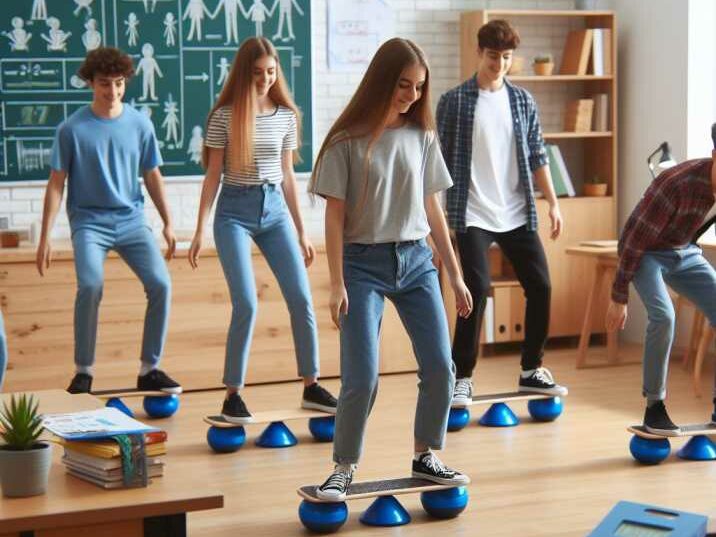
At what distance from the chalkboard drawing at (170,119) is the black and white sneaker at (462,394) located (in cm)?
237

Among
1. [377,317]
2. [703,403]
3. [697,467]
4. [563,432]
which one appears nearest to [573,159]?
[703,403]

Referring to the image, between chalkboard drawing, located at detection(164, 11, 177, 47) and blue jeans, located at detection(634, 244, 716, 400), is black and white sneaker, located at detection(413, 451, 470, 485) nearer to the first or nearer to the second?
blue jeans, located at detection(634, 244, 716, 400)

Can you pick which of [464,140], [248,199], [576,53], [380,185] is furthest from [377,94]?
[576,53]

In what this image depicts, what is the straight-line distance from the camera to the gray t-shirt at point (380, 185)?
388cm

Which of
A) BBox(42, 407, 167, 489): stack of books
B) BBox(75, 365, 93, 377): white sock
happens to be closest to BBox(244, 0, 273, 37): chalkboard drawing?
BBox(75, 365, 93, 377): white sock

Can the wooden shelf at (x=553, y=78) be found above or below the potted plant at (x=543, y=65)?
below

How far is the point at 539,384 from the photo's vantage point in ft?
18.0

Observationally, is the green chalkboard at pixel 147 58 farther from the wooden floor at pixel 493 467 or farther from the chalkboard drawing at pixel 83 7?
the wooden floor at pixel 493 467

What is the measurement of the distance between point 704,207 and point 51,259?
314 centimetres

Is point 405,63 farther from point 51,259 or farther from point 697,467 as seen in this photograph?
point 51,259

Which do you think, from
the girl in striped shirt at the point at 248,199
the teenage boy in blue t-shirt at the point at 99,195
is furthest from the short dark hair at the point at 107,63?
the girl in striped shirt at the point at 248,199

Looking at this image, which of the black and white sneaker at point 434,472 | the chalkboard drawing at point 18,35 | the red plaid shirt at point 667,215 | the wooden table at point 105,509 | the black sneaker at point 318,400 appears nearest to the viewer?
the wooden table at point 105,509

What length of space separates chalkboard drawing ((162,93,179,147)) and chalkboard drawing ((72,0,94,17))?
0.60 m

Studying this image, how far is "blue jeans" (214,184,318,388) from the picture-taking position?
5.05 metres
